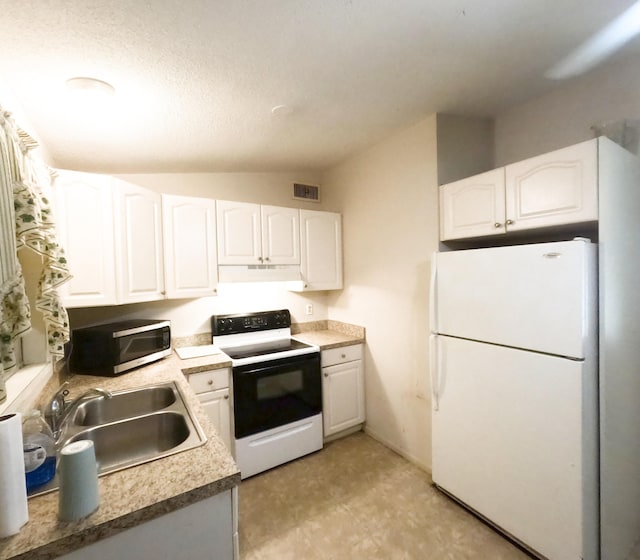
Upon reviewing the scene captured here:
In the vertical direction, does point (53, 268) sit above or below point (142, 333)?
above

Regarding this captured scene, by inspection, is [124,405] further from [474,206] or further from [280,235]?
[474,206]

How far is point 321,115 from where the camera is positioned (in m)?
1.88

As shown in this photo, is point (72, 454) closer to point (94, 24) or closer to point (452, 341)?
point (94, 24)

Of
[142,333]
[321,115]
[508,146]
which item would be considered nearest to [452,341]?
[508,146]

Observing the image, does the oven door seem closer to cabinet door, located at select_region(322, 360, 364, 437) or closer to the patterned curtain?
cabinet door, located at select_region(322, 360, 364, 437)

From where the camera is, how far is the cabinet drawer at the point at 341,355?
2.58 m

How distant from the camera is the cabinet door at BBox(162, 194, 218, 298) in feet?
7.20

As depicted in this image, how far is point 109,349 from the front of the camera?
187 cm

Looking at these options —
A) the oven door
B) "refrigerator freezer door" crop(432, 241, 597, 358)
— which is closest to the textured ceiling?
"refrigerator freezer door" crop(432, 241, 597, 358)

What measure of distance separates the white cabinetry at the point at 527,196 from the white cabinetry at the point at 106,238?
6.53ft

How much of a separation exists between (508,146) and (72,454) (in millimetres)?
2746

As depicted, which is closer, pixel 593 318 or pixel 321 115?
pixel 593 318

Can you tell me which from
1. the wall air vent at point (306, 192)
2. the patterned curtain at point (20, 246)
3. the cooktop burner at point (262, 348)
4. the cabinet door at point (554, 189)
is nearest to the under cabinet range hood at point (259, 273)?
the cooktop burner at point (262, 348)

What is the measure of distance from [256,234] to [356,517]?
2.06 m
